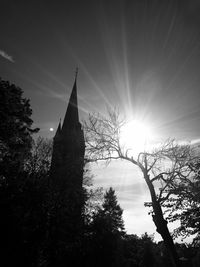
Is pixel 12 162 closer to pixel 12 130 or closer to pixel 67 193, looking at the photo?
pixel 12 130

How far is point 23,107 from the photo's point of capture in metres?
20.7

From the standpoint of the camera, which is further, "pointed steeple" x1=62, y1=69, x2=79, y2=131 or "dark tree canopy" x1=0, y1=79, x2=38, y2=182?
"pointed steeple" x1=62, y1=69, x2=79, y2=131

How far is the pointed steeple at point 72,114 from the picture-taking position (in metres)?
49.9

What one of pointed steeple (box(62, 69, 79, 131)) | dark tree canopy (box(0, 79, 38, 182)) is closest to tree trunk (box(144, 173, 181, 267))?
dark tree canopy (box(0, 79, 38, 182))

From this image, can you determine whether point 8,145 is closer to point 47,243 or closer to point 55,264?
point 47,243

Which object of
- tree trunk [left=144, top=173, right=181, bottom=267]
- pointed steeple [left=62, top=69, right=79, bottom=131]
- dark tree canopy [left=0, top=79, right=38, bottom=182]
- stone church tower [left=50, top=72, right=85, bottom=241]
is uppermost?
pointed steeple [left=62, top=69, right=79, bottom=131]

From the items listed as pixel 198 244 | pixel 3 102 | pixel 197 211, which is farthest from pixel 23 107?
pixel 198 244

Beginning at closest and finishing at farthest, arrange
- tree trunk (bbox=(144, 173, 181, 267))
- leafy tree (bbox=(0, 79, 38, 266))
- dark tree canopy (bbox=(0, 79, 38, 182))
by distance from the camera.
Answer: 1. tree trunk (bbox=(144, 173, 181, 267))
2. leafy tree (bbox=(0, 79, 38, 266))
3. dark tree canopy (bbox=(0, 79, 38, 182))

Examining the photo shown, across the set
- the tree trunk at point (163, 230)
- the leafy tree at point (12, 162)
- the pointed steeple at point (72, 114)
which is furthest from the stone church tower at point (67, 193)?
the pointed steeple at point (72, 114)

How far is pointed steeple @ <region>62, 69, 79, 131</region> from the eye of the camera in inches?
1964

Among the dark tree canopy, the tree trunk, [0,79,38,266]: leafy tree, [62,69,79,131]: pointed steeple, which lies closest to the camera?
the tree trunk

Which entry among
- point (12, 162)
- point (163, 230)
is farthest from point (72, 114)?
point (163, 230)

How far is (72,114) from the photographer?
51844 mm

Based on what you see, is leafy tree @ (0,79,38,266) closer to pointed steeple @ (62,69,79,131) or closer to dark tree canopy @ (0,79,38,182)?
dark tree canopy @ (0,79,38,182)
